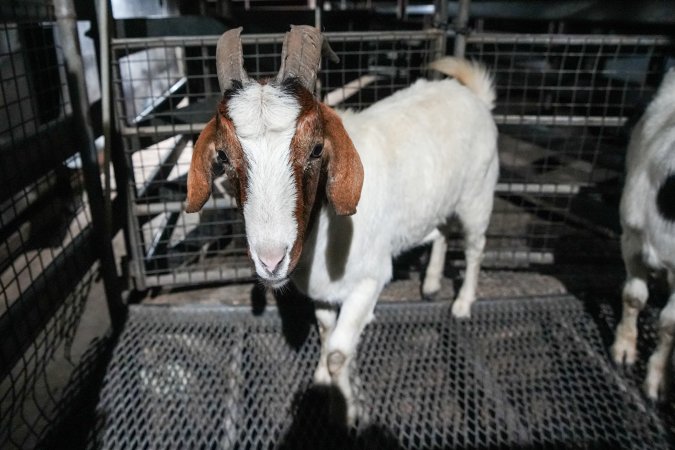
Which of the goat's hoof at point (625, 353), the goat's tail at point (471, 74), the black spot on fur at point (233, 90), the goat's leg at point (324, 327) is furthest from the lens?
the goat's tail at point (471, 74)

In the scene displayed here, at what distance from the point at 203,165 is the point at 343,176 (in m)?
0.58

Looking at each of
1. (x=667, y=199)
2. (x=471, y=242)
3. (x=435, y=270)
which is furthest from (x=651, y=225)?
(x=435, y=270)

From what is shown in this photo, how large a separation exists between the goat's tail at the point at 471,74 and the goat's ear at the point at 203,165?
192 cm

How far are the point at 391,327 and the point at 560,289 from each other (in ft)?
4.95

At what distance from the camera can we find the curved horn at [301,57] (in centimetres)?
196

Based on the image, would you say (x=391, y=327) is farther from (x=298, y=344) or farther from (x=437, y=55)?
(x=437, y=55)

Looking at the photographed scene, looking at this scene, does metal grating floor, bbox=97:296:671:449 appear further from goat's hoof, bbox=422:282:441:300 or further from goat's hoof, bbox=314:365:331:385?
goat's hoof, bbox=422:282:441:300

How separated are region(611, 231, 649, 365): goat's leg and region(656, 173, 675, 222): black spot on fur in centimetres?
34

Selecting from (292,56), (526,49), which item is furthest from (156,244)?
(526,49)

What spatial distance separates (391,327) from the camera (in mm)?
3367

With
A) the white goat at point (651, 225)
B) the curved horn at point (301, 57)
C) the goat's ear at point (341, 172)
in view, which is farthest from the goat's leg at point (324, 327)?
the white goat at point (651, 225)

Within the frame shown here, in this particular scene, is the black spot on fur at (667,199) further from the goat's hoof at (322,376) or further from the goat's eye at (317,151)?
the goat's hoof at (322,376)

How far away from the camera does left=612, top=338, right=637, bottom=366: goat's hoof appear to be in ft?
9.77

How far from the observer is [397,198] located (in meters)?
2.63
